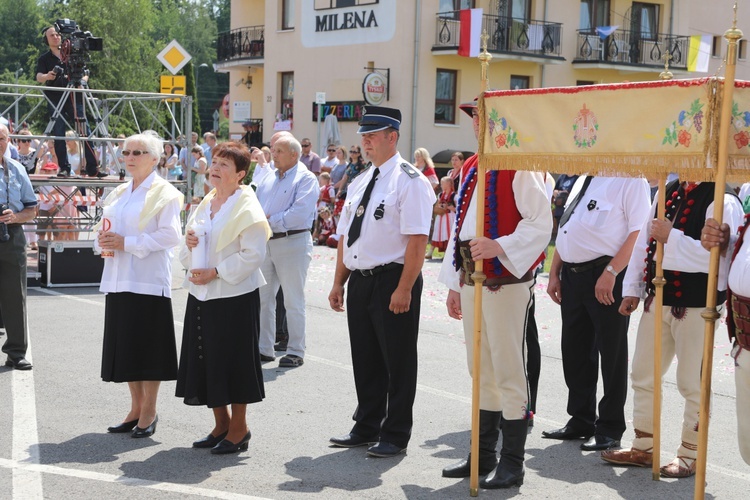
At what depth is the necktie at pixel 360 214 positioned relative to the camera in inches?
267

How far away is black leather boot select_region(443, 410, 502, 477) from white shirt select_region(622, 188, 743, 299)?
1.14 meters

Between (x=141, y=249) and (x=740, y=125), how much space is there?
12.8ft

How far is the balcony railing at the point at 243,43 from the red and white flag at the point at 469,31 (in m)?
12.1

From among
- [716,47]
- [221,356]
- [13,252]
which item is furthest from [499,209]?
[716,47]

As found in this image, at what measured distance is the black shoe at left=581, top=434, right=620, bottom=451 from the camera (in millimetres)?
6762

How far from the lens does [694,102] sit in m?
4.93

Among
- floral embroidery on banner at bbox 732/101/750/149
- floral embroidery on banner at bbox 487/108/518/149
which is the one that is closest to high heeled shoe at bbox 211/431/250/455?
floral embroidery on banner at bbox 487/108/518/149

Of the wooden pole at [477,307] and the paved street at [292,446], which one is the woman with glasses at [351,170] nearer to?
the paved street at [292,446]

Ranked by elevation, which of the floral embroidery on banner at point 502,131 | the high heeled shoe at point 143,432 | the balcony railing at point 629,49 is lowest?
the high heeled shoe at point 143,432

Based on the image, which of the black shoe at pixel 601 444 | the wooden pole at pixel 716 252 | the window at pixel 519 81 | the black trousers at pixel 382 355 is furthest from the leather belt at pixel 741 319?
the window at pixel 519 81

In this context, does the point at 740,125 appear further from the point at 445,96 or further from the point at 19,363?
the point at 445,96

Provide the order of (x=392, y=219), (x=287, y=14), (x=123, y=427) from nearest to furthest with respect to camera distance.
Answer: (x=392, y=219), (x=123, y=427), (x=287, y=14)

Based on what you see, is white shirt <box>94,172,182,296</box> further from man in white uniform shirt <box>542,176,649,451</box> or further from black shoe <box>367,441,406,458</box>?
man in white uniform shirt <box>542,176,649,451</box>

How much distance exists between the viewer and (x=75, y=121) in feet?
46.5
